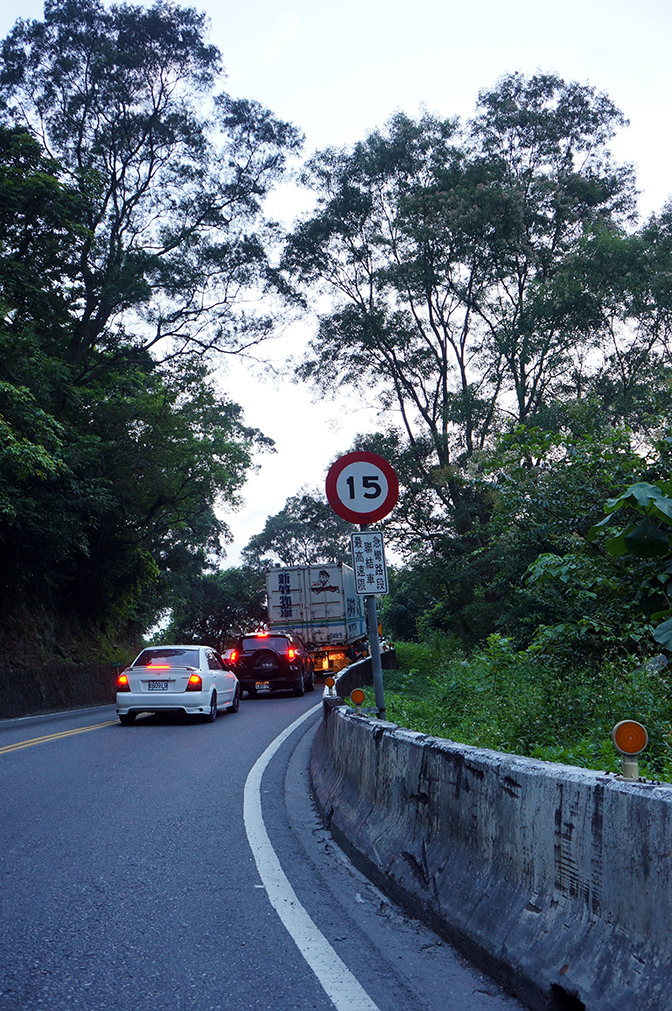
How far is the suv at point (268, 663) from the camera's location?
23.1m

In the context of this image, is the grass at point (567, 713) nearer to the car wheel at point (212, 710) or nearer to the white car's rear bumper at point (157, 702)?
the white car's rear bumper at point (157, 702)

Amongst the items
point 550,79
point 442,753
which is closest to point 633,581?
point 442,753

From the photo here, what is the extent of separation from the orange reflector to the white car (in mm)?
13404

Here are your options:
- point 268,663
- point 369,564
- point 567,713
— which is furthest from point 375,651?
point 268,663

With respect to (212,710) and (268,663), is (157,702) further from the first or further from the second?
(268,663)

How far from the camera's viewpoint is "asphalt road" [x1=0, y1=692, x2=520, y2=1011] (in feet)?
11.7

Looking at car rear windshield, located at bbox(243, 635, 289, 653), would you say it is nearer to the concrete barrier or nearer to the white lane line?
the white lane line

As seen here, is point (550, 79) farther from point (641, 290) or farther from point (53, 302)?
point (53, 302)

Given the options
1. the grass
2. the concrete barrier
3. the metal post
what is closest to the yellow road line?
the grass

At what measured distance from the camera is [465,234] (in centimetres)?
2980

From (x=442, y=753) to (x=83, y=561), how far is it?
1049 inches

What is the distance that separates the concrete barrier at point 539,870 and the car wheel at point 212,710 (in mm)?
11333

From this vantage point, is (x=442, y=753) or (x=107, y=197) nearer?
(x=442, y=753)

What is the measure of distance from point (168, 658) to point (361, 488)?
28.7 feet
